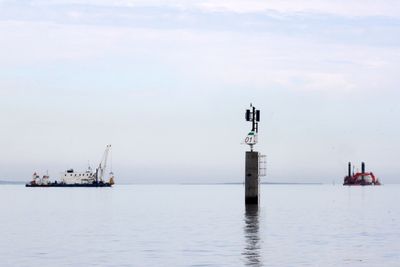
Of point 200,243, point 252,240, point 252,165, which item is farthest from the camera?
point 252,165

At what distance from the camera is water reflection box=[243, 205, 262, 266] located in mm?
46031

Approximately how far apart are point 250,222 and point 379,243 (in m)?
23.8

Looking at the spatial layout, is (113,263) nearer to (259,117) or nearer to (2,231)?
(2,231)

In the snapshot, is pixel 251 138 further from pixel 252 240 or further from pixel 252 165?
pixel 252 240

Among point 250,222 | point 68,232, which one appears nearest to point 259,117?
point 250,222

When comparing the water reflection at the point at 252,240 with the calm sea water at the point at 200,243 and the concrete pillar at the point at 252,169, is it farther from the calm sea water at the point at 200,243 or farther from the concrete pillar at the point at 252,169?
the concrete pillar at the point at 252,169

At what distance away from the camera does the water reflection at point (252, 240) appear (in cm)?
4603

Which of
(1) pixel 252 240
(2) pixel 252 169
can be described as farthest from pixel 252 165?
(1) pixel 252 240

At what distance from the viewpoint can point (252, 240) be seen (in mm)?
59500

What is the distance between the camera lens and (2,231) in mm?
71000

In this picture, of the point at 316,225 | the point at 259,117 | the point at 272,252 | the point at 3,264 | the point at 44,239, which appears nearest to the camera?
the point at 3,264

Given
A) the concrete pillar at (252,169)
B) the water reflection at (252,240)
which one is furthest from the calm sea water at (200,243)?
the concrete pillar at (252,169)

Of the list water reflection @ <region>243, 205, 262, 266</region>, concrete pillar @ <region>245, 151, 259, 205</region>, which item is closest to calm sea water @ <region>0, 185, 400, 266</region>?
water reflection @ <region>243, 205, 262, 266</region>

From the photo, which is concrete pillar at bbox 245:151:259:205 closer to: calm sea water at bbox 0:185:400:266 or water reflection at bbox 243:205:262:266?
water reflection at bbox 243:205:262:266
